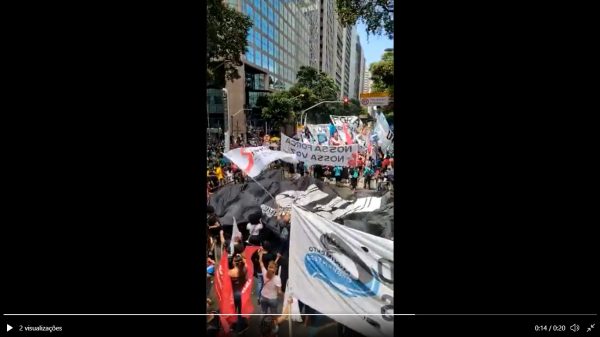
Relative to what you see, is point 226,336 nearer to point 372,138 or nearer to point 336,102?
point 336,102

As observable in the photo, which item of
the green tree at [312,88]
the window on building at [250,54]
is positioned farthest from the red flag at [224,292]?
the window on building at [250,54]

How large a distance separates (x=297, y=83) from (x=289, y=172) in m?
1.19

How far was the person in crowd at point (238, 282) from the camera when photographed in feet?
12.6

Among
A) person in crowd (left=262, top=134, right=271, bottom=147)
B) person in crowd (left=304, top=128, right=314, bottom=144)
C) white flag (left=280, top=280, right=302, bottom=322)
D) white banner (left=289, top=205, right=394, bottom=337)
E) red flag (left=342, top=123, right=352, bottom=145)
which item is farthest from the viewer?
red flag (left=342, top=123, right=352, bottom=145)

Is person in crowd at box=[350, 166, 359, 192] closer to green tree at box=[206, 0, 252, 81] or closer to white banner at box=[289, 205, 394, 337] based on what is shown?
white banner at box=[289, 205, 394, 337]

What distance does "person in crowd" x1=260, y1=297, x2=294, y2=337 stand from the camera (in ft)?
12.4

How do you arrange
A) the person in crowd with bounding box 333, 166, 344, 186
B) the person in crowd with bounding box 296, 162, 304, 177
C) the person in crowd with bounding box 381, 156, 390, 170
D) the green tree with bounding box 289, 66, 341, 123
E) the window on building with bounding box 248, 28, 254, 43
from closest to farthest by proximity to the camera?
the window on building with bounding box 248, 28, 254, 43, the green tree with bounding box 289, 66, 341, 123, the person in crowd with bounding box 296, 162, 304, 177, the person in crowd with bounding box 333, 166, 344, 186, the person in crowd with bounding box 381, 156, 390, 170

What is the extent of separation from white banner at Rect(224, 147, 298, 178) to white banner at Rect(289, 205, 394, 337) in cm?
103

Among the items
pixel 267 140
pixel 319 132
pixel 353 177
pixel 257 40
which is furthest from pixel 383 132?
pixel 257 40

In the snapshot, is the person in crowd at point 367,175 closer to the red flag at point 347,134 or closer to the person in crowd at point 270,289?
the red flag at point 347,134

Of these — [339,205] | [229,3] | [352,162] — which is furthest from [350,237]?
[229,3]

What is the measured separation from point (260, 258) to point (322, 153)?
1.52 m

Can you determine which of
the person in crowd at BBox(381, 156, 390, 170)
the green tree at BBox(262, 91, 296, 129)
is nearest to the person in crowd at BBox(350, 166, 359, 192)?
the person in crowd at BBox(381, 156, 390, 170)

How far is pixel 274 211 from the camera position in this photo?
4328 mm
